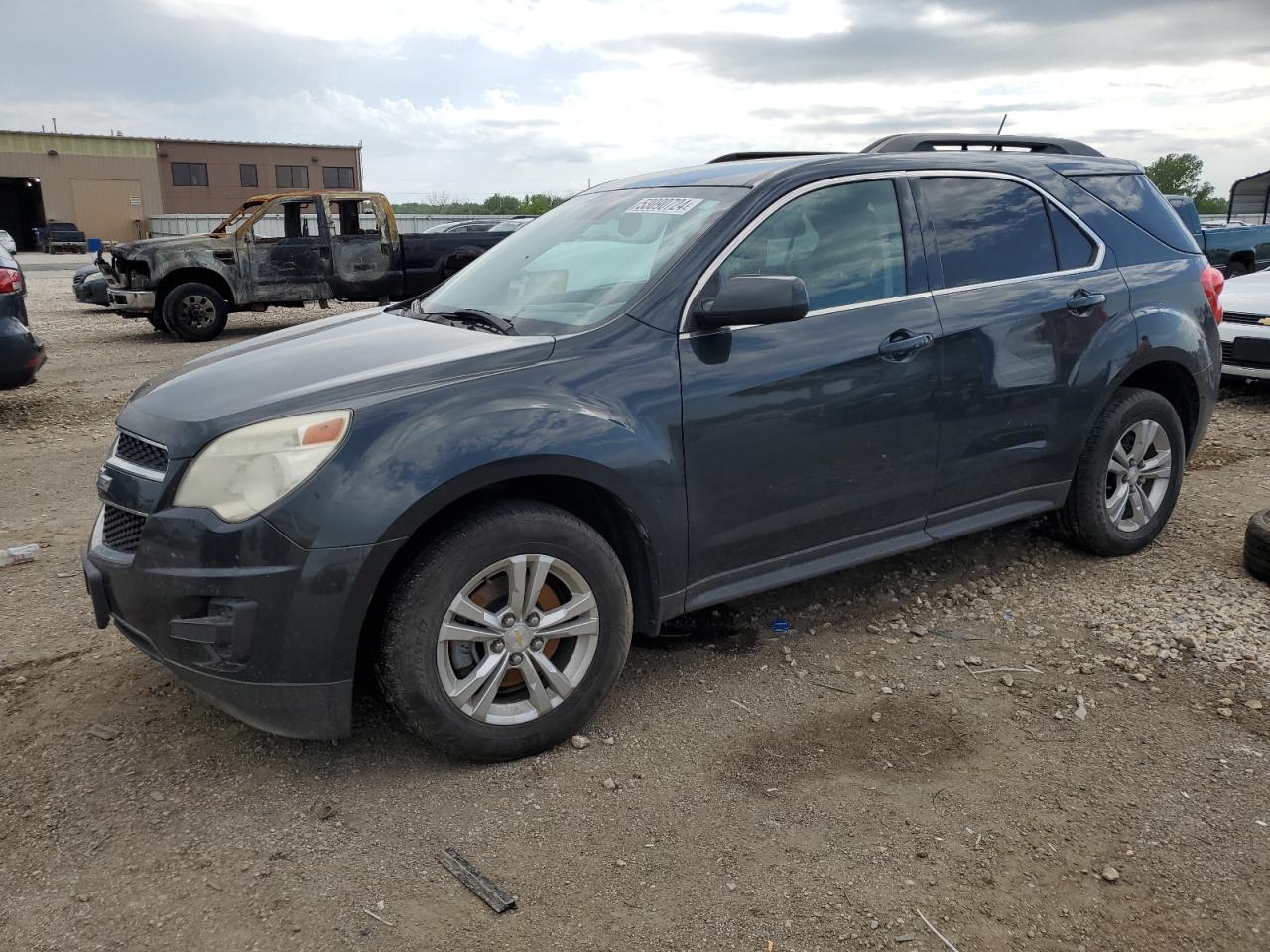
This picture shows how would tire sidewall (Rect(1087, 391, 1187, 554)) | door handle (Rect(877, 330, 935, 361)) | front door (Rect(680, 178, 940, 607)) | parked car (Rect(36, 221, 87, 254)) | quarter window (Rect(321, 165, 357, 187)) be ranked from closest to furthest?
1. front door (Rect(680, 178, 940, 607))
2. door handle (Rect(877, 330, 935, 361))
3. tire sidewall (Rect(1087, 391, 1187, 554))
4. parked car (Rect(36, 221, 87, 254))
5. quarter window (Rect(321, 165, 357, 187))

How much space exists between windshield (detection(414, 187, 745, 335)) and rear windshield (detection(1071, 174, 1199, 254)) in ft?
6.45

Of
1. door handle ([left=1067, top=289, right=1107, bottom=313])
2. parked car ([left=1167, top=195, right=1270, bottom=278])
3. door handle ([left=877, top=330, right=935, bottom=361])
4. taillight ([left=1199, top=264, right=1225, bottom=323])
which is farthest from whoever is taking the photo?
parked car ([left=1167, top=195, right=1270, bottom=278])

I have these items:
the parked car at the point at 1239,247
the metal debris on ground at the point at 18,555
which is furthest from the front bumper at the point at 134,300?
the parked car at the point at 1239,247

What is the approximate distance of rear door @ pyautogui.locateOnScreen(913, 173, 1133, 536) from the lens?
3.88 meters

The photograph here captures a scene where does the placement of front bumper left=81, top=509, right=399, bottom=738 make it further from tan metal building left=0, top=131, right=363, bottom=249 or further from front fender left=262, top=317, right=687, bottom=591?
tan metal building left=0, top=131, right=363, bottom=249

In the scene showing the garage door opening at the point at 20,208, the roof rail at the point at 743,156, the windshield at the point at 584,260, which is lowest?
the windshield at the point at 584,260

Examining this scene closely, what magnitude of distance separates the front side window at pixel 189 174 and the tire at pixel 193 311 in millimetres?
52074

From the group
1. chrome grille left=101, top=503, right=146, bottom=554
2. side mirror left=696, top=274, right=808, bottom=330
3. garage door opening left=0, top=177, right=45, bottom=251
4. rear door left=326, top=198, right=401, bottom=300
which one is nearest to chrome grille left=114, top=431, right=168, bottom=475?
chrome grille left=101, top=503, right=146, bottom=554

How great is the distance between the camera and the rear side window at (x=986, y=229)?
12.9ft

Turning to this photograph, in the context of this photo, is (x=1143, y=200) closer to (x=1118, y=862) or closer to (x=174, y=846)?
(x=1118, y=862)

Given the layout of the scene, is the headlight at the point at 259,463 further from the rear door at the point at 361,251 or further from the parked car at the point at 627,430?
the rear door at the point at 361,251

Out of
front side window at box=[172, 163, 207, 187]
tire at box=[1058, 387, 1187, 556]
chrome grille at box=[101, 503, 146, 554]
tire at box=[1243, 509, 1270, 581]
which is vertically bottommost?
tire at box=[1243, 509, 1270, 581]

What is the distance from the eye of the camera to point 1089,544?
463 cm

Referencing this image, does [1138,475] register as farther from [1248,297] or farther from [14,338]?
[14,338]
